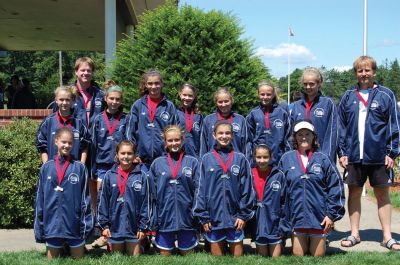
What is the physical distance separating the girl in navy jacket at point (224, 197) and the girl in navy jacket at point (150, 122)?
0.72m

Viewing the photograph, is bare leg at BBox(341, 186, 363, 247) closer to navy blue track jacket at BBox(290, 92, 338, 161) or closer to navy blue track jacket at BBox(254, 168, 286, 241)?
navy blue track jacket at BBox(290, 92, 338, 161)

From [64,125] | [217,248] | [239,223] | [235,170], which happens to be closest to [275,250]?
[239,223]

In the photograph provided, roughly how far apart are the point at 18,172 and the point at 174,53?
9.69 feet

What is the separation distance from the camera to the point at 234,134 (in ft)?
19.8

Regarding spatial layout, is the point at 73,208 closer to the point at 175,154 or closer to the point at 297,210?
the point at 175,154

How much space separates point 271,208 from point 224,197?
56 cm

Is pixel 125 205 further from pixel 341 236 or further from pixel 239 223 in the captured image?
pixel 341 236

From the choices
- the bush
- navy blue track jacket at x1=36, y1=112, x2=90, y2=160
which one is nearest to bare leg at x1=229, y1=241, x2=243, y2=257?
navy blue track jacket at x1=36, y1=112, x2=90, y2=160

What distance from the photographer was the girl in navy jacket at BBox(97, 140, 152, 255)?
17.9 ft

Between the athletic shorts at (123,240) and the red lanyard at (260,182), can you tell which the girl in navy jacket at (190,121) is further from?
the athletic shorts at (123,240)

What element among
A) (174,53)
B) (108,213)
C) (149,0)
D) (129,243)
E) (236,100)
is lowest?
(129,243)

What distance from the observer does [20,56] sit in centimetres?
6994

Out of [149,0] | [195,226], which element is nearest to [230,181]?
[195,226]

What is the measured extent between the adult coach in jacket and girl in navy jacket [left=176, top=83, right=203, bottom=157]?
181 centimetres
